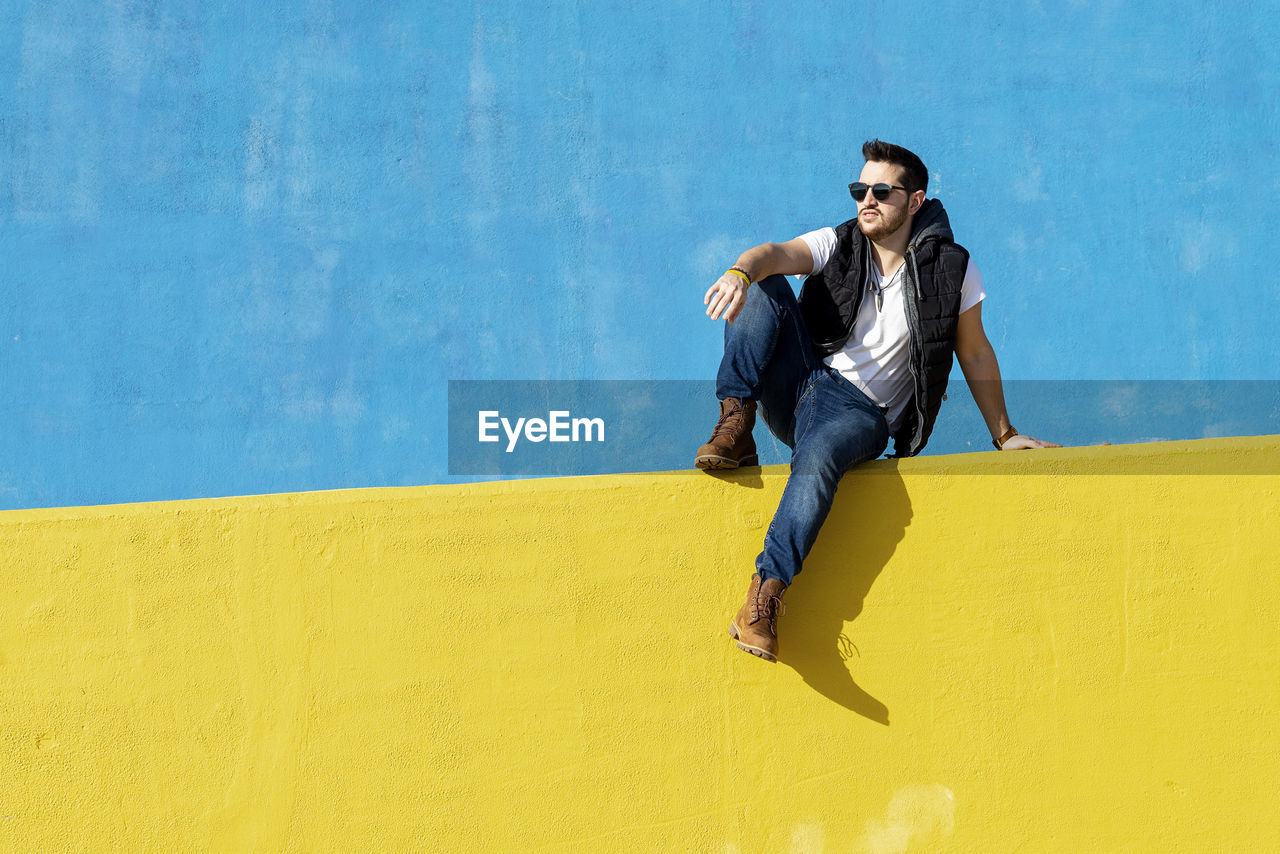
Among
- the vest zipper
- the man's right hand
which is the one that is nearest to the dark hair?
the vest zipper

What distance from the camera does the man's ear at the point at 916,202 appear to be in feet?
9.18

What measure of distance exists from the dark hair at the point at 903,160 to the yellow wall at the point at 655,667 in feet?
2.50

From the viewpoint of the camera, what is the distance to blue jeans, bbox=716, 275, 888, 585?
246 centimetres

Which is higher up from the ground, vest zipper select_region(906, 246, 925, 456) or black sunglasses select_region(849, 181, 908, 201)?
black sunglasses select_region(849, 181, 908, 201)

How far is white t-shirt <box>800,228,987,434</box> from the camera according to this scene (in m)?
2.76

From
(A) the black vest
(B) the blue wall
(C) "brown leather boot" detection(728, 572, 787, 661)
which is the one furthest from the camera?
(B) the blue wall

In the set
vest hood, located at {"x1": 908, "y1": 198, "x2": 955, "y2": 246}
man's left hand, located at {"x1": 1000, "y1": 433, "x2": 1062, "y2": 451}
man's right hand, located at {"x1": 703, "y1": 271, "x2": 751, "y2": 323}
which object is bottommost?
man's left hand, located at {"x1": 1000, "y1": 433, "x2": 1062, "y2": 451}

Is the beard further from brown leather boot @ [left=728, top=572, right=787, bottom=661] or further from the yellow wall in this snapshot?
brown leather boot @ [left=728, top=572, right=787, bottom=661]

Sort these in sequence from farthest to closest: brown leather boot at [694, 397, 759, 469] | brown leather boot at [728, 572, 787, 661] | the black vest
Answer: the black vest
brown leather boot at [694, 397, 759, 469]
brown leather boot at [728, 572, 787, 661]

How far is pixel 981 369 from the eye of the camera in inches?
110

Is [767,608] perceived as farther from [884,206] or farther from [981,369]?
[884,206]

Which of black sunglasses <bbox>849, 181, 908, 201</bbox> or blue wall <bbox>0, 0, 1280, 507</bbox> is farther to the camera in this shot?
blue wall <bbox>0, 0, 1280, 507</bbox>

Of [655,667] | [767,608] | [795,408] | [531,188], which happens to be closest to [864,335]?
[795,408]

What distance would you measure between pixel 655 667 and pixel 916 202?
1.43 metres
